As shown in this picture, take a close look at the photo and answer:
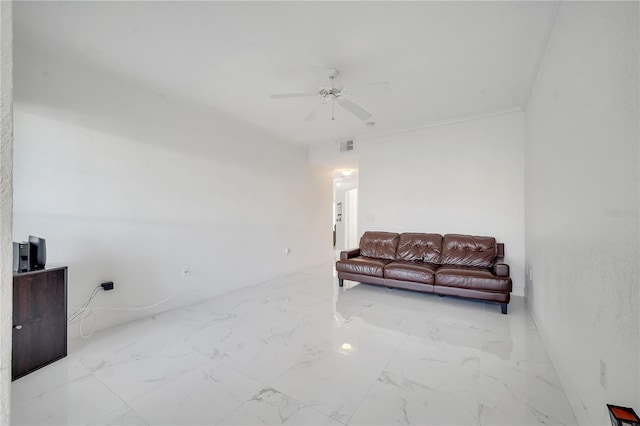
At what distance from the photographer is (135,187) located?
10.1 feet

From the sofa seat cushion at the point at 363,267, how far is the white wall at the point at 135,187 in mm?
1448

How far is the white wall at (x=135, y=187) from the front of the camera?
2.44 metres

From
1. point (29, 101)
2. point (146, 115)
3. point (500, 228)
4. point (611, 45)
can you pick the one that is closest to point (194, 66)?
point (146, 115)

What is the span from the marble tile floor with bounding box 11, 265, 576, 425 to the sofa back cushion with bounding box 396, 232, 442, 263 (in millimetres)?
1105

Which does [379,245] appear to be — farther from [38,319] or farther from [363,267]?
[38,319]

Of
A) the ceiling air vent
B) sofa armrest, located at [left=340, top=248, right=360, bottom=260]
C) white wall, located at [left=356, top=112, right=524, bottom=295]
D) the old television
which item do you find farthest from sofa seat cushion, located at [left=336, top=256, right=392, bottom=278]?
Answer: the old television

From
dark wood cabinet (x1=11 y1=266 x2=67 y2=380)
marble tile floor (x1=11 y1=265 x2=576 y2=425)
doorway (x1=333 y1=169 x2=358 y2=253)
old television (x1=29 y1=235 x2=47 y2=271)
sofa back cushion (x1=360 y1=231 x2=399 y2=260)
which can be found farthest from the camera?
doorway (x1=333 y1=169 x2=358 y2=253)

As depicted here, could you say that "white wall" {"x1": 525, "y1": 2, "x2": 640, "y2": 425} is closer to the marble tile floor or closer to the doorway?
the marble tile floor

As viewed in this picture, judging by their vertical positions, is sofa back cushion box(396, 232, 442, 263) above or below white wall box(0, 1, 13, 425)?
below

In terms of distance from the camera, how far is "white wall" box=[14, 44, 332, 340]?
2439 mm

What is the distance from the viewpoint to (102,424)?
156 cm

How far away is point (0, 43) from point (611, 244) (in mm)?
2137

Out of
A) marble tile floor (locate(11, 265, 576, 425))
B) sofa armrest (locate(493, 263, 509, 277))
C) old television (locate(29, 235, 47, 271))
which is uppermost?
old television (locate(29, 235, 47, 271))

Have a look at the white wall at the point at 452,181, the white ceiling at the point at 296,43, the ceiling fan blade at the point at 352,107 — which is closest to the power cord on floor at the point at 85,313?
the white ceiling at the point at 296,43
